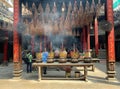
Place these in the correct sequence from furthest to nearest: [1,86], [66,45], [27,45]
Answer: [27,45] → [66,45] → [1,86]

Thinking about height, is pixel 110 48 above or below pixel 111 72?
above


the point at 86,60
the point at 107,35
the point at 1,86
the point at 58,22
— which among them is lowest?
the point at 1,86

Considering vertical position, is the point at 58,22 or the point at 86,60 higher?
the point at 58,22

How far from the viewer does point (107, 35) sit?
473 inches

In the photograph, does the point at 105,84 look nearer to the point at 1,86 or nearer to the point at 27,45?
the point at 1,86

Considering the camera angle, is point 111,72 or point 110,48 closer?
point 111,72

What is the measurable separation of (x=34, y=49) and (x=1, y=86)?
13887 mm

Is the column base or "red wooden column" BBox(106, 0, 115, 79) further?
"red wooden column" BBox(106, 0, 115, 79)

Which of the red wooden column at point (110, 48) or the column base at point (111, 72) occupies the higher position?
the red wooden column at point (110, 48)

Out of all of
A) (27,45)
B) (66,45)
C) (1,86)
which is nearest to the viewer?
(1,86)

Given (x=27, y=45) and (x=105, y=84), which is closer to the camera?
(x=105, y=84)

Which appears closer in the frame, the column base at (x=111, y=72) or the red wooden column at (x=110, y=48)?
the column base at (x=111, y=72)

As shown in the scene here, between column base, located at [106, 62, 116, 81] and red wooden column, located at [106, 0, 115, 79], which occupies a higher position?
red wooden column, located at [106, 0, 115, 79]

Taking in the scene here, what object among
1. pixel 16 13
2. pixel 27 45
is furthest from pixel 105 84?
pixel 27 45
